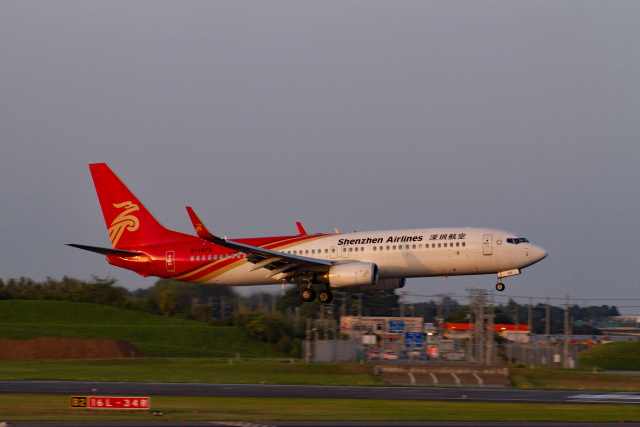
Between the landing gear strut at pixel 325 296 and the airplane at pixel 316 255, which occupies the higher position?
the airplane at pixel 316 255

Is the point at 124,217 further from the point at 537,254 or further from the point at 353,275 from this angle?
the point at 537,254

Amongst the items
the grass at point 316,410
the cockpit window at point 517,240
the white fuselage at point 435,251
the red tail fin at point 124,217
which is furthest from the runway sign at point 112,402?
the cockpit window at point 517,240

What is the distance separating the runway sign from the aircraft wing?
522 inches

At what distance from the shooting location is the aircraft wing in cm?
3919

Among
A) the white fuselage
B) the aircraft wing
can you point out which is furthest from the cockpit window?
the aircraft wing

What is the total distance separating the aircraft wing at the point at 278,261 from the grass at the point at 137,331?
85.4ft

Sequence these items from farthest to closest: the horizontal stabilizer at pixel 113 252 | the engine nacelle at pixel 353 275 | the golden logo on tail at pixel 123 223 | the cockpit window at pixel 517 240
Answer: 1. the golden logo on tail at pixel 123 223
2. the horizontal stabilizer at pixel 113 252
3. the cockpit window at pixel 517 240
4. the engine nacelle at pixel 353 275

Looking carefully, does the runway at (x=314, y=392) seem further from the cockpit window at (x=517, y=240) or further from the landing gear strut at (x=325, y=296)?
the cockpit window at (x=517, y=240)

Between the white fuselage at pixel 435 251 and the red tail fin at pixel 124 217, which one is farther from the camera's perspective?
the red tail fin at pixel 124 217

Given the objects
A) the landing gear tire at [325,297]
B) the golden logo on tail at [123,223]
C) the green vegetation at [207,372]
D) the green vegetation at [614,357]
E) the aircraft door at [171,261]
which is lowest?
the green vegetation at [207,372]

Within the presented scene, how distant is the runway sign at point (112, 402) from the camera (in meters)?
25.3

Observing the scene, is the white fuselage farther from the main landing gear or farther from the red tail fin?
the red tail fin

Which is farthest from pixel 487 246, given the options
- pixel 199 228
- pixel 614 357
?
pixel 614 357

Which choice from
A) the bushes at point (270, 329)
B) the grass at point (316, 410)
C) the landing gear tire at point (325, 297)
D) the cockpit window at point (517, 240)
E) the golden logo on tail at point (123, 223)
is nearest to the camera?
the grass at point (316, 410)
